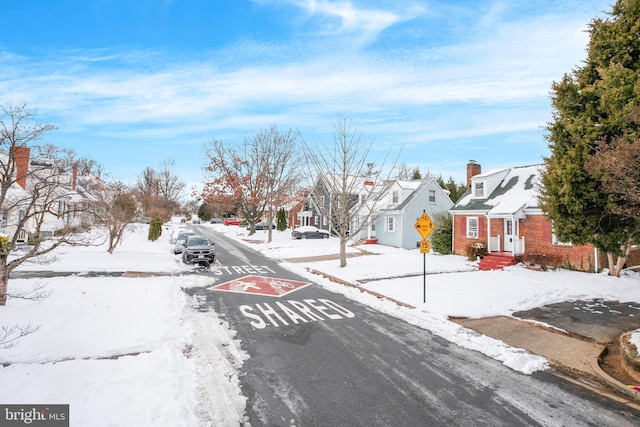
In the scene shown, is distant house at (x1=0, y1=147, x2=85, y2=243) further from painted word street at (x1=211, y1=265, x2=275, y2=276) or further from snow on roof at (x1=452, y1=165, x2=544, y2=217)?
snow on roof at (x1=452, y1=165, x2=544, y2=217)

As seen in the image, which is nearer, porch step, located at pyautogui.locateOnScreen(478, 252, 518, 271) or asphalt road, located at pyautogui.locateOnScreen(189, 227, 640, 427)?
asphalt road, located at pyautogui.locateOnScreen(189, 227, 640, 427)

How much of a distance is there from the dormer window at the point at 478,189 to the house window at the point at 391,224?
26.5ft

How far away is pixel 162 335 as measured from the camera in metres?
7.76

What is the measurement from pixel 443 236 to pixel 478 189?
418 cm

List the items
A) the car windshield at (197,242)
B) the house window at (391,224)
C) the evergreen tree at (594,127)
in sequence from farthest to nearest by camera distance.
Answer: the house window at (391,224), the car windshield at (197,242), the evergreen tree at (594,127)

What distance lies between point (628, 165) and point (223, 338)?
946cm

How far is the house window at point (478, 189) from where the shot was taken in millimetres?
24712

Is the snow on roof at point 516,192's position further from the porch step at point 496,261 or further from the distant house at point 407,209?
the distant house at point 407,209

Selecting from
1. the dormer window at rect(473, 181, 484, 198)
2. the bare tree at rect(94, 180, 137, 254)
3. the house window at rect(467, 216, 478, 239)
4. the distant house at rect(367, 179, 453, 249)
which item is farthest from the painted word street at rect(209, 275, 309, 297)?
the distant house at rect(367, 179, 453, 249)

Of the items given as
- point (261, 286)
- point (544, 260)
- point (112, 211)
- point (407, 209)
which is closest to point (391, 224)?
point (407, 209)

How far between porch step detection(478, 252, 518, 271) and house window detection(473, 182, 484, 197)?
5.54 m

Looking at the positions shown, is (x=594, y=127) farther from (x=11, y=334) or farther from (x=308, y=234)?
(x=308, y=234)

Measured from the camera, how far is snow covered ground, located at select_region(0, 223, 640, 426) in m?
5.00

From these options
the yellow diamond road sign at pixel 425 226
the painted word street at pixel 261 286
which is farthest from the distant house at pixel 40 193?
the yellow diamond road sign at pixel 425 226
